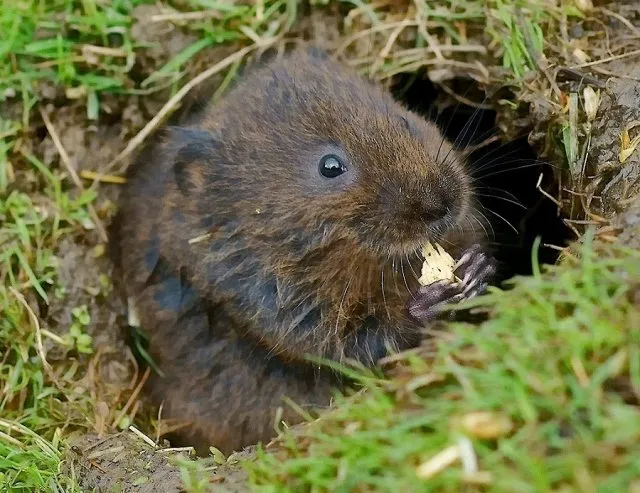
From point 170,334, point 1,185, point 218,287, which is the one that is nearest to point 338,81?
point 218,287

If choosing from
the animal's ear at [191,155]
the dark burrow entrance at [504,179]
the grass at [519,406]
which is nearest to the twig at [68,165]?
the animal's ear at [191,155]

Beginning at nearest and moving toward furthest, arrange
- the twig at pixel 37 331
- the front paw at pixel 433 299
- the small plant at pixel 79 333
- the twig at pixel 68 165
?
1. the front paw at pixel 433 299
2. the twig at pixel 37 331
3. the small plant at pixel 79 333
4. the twig at pixel 68 165

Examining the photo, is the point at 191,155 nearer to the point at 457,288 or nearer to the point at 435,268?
the point at 435,268

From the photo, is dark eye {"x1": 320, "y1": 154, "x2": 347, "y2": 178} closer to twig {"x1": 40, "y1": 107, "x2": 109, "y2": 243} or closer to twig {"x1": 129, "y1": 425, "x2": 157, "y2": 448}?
twig {"x1": 129, "y1": 425, "x2": 157, "y2": 448}

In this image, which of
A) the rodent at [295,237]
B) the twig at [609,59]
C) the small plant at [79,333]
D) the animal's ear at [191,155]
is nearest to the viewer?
the rodent at [295,237]

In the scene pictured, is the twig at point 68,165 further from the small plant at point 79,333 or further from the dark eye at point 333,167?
the dark eye at point 333,167

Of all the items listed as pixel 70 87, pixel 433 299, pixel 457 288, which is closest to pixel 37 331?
pixel 70 87

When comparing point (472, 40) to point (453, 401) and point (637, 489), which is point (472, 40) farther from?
point (637, 489)

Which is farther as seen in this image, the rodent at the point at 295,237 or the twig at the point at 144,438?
the twig at the point at 144,438
